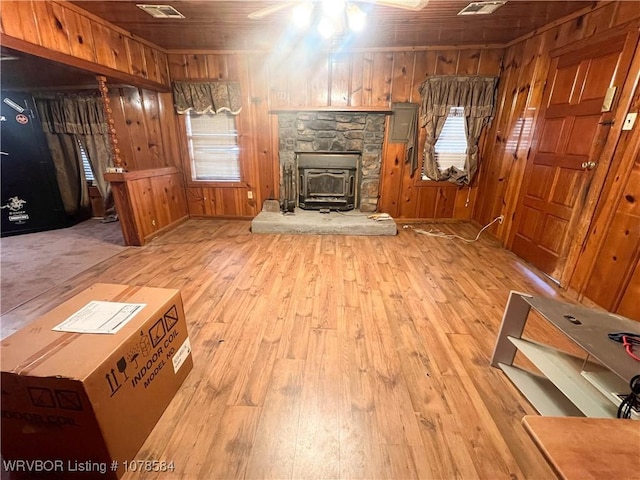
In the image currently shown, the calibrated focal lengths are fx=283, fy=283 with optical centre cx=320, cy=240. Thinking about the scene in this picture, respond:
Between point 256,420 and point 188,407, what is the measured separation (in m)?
0.35

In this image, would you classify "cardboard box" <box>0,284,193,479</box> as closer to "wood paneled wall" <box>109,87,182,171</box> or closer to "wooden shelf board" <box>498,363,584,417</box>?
"wooden shelf board" <box>498,363,584,417</box>

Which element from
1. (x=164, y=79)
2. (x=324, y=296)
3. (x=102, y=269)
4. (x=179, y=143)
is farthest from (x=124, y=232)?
(x=324, y=296)

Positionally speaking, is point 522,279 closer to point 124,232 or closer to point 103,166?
point 124,232

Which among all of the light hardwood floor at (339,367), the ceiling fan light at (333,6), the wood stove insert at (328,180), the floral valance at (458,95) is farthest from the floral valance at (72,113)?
the floral valance at (458,95)

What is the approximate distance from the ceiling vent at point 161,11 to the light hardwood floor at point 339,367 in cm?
235

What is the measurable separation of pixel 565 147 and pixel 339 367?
9.32ft

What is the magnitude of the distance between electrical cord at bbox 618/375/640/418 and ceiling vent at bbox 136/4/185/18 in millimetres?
3851

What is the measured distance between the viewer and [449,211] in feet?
14.3

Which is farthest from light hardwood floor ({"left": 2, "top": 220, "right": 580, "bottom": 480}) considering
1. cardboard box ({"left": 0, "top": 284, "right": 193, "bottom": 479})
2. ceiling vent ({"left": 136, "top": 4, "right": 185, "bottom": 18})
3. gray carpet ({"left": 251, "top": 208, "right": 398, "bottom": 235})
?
ceiling vent ({"left": 136, "top": 4, "right": 185, "bottom": 18})

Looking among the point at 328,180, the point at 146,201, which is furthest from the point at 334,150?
the point at 146,201

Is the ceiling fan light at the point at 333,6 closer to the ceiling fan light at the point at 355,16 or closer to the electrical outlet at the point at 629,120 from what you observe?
the ceiling fan light at the point at 355,16

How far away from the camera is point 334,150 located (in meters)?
4.11

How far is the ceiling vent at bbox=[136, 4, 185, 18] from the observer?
99.9 inches

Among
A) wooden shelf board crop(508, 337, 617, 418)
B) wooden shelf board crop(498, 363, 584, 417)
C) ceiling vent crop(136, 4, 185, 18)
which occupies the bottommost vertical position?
wooden shelf board crop(498, 363, 584, 417)
